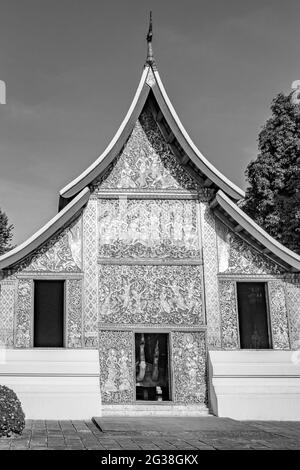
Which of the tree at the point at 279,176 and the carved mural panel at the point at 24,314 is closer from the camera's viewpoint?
the carved mural panel at the point at 24,314

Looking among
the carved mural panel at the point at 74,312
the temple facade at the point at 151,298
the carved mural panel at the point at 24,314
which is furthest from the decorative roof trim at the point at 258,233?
the carved mural panel at the point at 24,314

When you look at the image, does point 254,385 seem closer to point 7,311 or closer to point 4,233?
point 7,311

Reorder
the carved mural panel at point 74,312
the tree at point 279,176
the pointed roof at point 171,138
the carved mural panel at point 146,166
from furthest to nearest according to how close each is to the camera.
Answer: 1. the tree at point 279,176
2. the carved mural panel at point 146,166
3. the pointed roof at point 171,138
4. the carved mural panel at point 74,312

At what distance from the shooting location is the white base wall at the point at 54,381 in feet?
39.8

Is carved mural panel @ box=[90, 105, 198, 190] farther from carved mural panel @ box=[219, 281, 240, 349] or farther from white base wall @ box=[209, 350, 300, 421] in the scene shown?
white base wall @ box=[209, 350, 300, 421]

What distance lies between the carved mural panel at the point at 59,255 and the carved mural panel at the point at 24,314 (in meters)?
0.43

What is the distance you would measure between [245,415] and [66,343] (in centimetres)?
448

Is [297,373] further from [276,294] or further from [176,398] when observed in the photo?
[176,398]

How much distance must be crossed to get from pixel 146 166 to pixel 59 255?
3248mm

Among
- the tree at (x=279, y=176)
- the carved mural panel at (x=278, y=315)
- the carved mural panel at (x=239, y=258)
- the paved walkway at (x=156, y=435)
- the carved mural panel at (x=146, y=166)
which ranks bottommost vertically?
the paved walkway at (x=156, y=435)

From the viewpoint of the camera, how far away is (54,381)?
12391 millimetres

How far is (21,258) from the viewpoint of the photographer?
12.7 m

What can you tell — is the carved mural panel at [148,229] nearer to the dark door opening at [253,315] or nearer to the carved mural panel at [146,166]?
the carved mural panel at [146,166]

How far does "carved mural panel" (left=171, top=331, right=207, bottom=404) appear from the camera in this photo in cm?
1291
